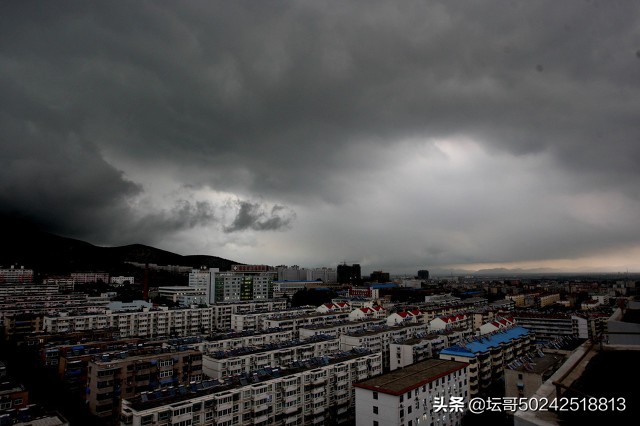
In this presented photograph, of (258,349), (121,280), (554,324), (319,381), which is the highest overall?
(121,280)

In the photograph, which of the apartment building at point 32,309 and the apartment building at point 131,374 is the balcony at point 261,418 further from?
the apartment building at point 32,309

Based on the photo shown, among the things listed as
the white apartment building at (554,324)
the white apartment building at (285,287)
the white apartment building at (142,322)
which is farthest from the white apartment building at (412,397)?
the white apartment building at (285,287)

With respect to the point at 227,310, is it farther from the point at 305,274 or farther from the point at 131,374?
the point at 305,274

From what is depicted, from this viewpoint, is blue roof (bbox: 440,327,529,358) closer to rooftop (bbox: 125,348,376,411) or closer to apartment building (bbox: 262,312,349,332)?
rooftop (bbox: 125,348,376,411)

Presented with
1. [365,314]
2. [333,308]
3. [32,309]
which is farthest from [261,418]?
[32,309]

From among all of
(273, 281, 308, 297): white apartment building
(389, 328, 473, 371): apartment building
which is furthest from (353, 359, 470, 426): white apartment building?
(273, 281, 308, 297): white apartment building

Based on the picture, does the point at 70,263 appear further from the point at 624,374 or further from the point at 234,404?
the point at 624,374
